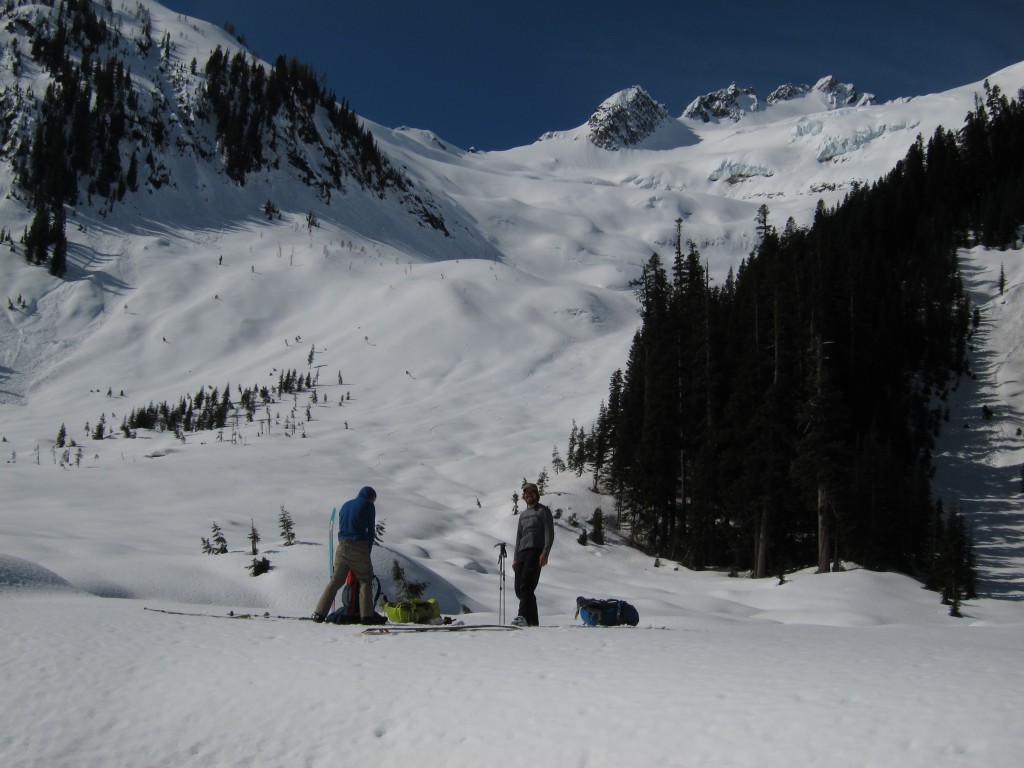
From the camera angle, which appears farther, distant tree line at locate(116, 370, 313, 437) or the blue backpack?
distant tree line at locate(116, 370, 313, 437)

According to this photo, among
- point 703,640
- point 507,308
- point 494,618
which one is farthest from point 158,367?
point 703,640

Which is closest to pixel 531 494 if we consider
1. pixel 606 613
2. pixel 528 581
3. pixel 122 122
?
pixel 528 581

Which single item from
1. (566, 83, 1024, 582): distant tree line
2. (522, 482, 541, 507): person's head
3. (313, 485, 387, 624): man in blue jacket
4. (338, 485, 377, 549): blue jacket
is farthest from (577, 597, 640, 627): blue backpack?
(566, 83, 1024, 582): distant tree line

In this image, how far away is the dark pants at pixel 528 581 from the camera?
1055cm

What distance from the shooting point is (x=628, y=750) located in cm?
473

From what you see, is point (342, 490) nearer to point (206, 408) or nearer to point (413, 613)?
point (206, 408)

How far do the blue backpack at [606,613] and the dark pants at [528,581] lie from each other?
0.87m

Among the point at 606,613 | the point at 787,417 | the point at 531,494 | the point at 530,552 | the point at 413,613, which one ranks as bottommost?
the point at 413,613

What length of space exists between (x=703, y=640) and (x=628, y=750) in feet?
12.8

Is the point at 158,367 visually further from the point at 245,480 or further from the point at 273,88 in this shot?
the point at 273,88

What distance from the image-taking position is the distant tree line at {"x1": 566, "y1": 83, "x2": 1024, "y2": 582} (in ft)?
91.9

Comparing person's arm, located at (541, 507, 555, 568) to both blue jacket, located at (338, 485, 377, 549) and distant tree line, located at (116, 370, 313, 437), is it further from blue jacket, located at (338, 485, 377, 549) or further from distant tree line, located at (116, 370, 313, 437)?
distant tree line, located at (116, 370, 313, 437)

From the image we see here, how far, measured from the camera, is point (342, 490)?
32031 millimetres

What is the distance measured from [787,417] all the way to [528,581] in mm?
21103
